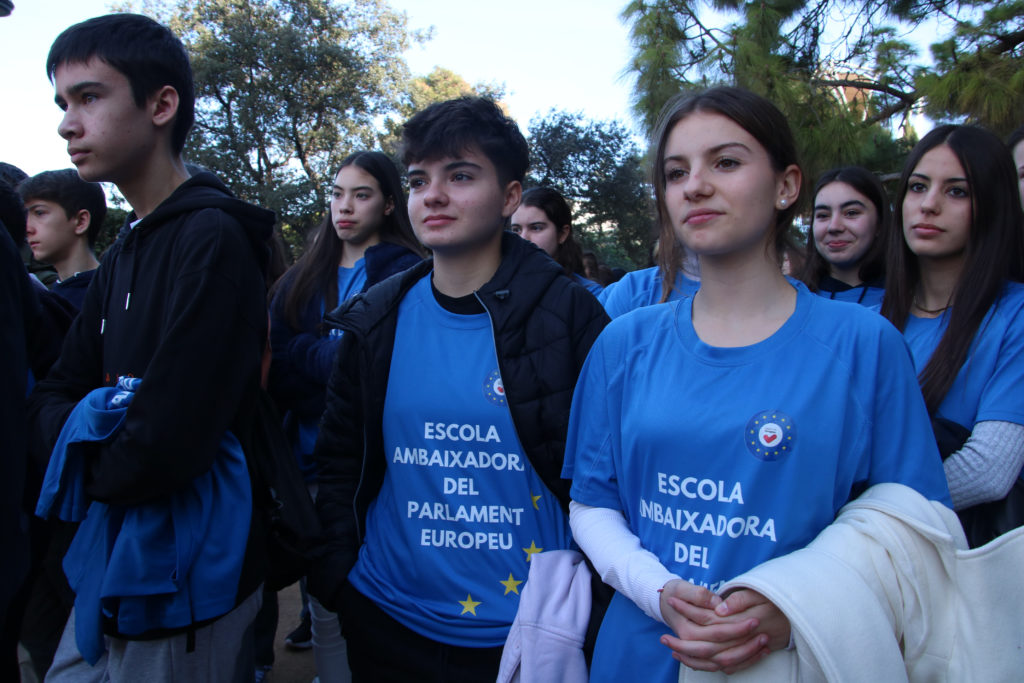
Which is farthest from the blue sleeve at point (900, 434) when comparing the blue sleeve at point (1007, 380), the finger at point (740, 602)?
the blue sleeve at point (1007, 380)

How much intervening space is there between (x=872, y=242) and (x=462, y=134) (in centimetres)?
218

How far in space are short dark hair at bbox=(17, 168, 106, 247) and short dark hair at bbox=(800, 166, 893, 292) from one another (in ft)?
11.2

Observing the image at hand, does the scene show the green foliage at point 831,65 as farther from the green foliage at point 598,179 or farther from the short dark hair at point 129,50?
the green foliage at point 598,179

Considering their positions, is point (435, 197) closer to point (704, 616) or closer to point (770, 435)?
point (770, 435)

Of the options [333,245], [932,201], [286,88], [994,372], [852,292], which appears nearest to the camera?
[994,372]

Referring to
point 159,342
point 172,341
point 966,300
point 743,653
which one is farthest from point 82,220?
point 966,300

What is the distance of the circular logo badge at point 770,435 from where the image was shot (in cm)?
128

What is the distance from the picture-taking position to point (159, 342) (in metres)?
1.63

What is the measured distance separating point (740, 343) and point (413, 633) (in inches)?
42.4

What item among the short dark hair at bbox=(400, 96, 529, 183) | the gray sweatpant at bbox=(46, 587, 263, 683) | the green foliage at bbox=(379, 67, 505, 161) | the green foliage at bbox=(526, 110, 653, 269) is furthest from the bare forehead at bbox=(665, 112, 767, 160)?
the green foliage at bbox=(379, 67, 505, 161)

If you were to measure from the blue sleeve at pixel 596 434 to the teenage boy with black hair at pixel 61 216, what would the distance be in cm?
274

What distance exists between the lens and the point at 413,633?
171 cm

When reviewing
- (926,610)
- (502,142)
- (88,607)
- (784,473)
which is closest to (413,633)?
(88,607)

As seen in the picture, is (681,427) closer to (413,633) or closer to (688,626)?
(688,626)
